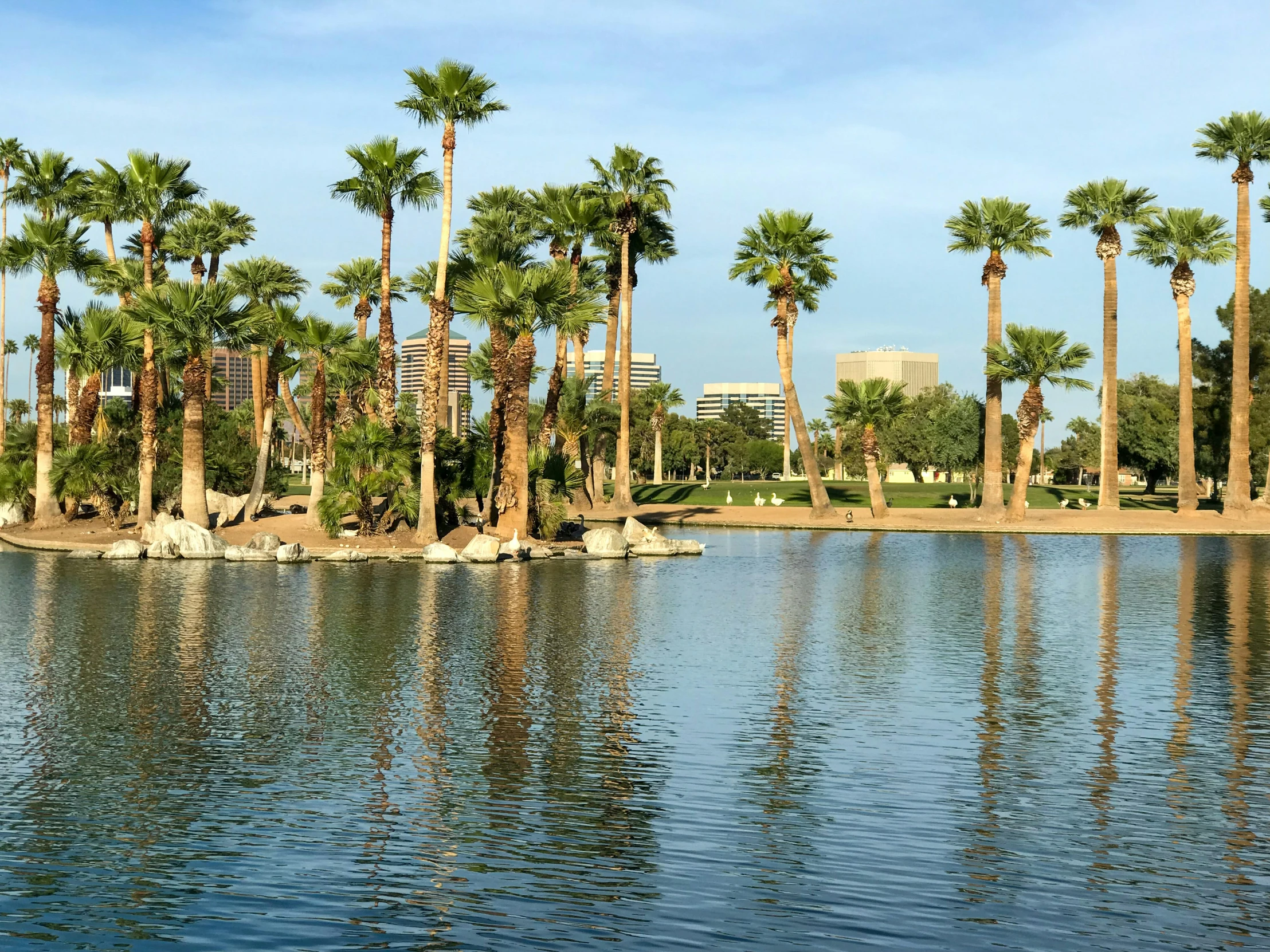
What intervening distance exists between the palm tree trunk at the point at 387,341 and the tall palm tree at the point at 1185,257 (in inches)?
1861

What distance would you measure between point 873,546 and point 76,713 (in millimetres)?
42482

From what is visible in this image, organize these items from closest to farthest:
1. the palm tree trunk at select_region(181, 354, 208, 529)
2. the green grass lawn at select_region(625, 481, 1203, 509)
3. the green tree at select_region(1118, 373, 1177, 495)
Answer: the palm tree trunk at select_region(181, 354, 208, 529), the green grass lawn at select_region(625, 481, 1203, 509), the green tree at select_region(1118, 373, 1177, 495)

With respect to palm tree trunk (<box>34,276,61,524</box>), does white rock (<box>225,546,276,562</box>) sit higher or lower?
lower

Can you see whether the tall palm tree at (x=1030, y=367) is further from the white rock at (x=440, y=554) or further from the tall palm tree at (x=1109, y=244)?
the white rock at (x=440, y=554)

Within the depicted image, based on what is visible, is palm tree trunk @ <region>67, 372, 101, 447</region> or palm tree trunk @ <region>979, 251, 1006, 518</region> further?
palm tree trunk @ <region>979, 251, 1006, 518</region>

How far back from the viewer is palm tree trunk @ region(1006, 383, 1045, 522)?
2657 inches

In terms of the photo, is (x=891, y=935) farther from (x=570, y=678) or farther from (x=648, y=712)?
(x=570, y=678)

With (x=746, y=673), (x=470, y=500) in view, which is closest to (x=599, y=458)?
(x=470, y=500)

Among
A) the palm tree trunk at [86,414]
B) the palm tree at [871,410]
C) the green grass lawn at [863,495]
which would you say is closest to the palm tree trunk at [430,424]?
the palm tree trunk at [86,414]

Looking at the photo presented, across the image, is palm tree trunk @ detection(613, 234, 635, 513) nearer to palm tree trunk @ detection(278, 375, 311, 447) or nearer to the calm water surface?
palm tree trunk @ detection(278, 375, 311, 447)

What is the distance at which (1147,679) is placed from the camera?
67.4 feet

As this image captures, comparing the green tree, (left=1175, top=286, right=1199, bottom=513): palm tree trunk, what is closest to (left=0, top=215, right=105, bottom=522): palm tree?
(left=1175, top=286, right=1199, bottom=513): palm tree trunk

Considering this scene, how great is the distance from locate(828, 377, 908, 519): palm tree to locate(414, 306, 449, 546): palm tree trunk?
30487mm

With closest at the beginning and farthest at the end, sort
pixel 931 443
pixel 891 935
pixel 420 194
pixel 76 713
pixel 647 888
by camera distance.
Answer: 1. pixel 891 935
2. pixel 647 888
3. pixel 76 713
4. pixel 420 194
5. pixel 931 443
